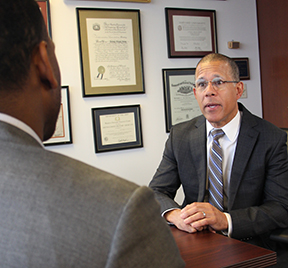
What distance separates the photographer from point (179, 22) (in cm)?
343

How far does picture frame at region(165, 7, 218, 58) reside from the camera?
11.1 feet

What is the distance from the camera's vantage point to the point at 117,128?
10.6ft

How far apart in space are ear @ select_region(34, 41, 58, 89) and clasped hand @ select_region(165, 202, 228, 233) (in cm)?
106

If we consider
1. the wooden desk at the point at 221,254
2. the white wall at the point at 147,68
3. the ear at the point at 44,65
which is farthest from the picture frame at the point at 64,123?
the ear at the point at 44,65

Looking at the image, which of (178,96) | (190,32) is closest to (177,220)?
(178,96)

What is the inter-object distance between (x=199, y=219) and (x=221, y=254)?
0.41m

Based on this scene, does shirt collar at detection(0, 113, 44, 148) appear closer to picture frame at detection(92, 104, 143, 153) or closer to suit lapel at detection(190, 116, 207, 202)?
suit lapel at detection(190, 116, 207, 202)

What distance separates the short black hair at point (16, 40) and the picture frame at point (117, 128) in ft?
8.29

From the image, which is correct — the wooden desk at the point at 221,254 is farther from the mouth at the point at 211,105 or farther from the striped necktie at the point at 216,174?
the mouth at the point at 211,105

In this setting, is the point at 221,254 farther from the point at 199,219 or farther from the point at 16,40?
the point at 16,40

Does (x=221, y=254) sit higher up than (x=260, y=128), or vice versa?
(x=260, y=128)

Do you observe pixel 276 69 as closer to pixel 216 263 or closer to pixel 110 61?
pixel 110 61

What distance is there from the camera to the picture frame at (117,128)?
3131 millimetres

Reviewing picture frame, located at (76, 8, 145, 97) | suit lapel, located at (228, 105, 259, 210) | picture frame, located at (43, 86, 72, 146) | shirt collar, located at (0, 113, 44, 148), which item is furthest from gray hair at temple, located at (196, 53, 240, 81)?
shirt collar, located at (0, 113, 44, 148)
